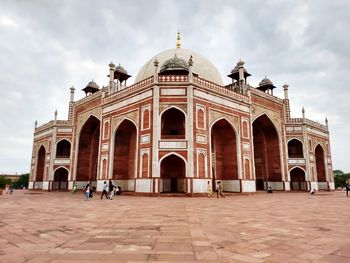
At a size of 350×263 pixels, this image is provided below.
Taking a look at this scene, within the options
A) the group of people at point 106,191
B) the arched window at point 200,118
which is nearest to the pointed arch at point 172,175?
the arched window at point 200,118

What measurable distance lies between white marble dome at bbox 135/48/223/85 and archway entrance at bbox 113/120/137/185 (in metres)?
7.18

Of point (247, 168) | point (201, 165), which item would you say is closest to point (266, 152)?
point (247, 168)

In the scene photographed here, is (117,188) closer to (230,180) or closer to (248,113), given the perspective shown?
(230,180)

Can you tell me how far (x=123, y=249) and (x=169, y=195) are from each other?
45.5 ft

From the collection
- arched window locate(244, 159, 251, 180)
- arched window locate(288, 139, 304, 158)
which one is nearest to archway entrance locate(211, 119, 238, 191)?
arched window locate(244, 159, 251, 180)

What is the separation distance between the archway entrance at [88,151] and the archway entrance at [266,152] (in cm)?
1791

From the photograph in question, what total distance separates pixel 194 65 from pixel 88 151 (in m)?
15.3

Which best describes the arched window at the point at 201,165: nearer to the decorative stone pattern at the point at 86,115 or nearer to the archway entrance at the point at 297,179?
the decorative stone pattern at the point at 86,115

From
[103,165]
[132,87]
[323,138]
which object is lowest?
[103,165]

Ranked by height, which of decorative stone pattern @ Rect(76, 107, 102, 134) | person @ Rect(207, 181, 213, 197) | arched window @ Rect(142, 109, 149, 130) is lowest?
person @ Rect(207, 181, 213, 197)

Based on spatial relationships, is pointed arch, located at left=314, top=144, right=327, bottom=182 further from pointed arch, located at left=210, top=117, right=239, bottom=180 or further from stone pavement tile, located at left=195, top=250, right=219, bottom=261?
stone pavement tile, located at left=195, top=250, right=219, bottom=261

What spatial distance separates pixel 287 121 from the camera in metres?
29.3

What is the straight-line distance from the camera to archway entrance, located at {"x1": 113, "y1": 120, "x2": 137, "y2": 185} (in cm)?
2252

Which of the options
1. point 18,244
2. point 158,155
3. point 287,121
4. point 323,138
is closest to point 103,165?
point 158,155
